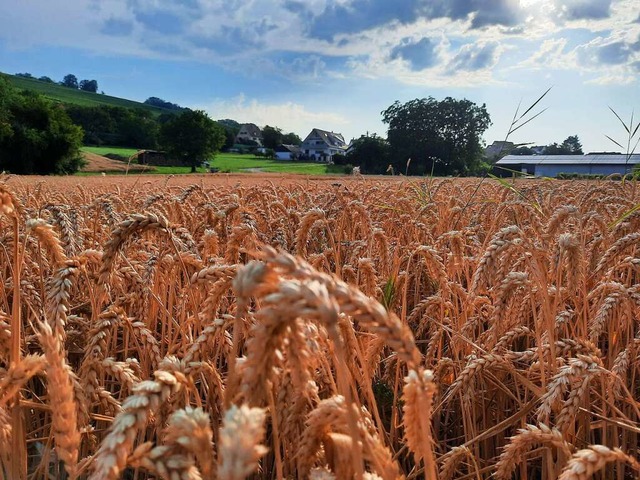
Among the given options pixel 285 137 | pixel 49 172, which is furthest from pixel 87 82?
pixel 49 172

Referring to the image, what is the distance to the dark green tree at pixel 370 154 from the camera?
67.6 m

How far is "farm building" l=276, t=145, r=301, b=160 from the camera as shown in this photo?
101750 mm

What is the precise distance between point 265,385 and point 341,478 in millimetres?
428

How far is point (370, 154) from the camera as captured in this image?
223 feet

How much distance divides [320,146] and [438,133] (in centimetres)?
4548

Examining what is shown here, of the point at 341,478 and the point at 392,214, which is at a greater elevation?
the point at 392,214

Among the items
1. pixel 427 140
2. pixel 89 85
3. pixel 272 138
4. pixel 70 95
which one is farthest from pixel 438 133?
pixel 89 85

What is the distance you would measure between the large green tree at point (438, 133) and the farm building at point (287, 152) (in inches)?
1247

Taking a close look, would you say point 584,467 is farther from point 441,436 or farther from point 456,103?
point 456,103

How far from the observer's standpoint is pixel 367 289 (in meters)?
2.03

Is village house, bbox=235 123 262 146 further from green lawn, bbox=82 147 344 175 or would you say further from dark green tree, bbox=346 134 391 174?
dark green tree, bbox=346 134 391 174

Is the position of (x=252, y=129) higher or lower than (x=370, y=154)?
higher

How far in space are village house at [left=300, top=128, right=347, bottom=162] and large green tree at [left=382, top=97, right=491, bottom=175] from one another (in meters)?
35.7

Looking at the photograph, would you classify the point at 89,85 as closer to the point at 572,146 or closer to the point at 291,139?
the point at 291,139
